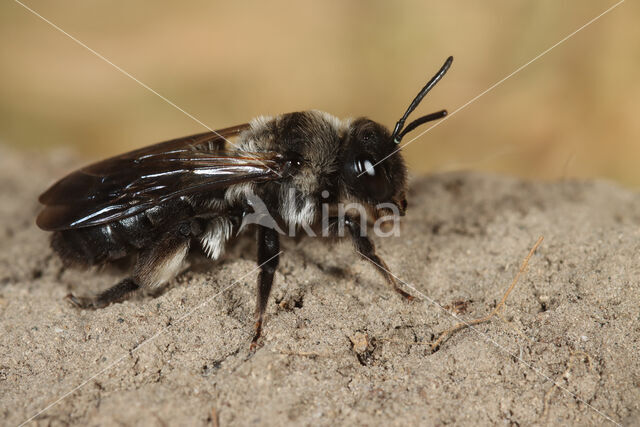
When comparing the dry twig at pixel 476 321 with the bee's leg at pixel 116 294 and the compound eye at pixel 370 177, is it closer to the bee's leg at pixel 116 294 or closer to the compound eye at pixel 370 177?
the compound eye at pixel 370 177

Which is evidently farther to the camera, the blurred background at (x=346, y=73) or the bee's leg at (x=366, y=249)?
the blurred background at (x=346, y=73)

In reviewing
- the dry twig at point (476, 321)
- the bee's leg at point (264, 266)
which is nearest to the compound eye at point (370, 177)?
the bee's leg at point (264, 266)

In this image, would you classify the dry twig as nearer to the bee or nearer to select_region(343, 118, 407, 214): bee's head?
the bee

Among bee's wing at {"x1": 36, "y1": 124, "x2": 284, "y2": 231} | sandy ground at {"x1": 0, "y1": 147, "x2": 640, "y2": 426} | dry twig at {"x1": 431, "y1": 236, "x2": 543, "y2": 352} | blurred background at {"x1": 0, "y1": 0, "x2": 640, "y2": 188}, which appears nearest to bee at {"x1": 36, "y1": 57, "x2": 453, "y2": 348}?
bee's wing at {"x1": 36, "y1": 124, "x2": 284, "y2": 231}

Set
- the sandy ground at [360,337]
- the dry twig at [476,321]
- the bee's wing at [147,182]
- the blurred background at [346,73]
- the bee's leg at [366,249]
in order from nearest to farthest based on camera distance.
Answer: the sandy ground at [360,337] < the dry twig at [476,321] < the bee's wing at [147,182] < the bee's leg at [366,249] < the blurred background at [346,73]

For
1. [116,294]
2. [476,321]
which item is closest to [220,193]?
[116,294]

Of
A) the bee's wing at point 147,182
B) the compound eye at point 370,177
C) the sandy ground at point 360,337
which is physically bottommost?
the sandy ground at point 360,337

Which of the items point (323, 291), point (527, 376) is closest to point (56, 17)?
point (323, 291)
